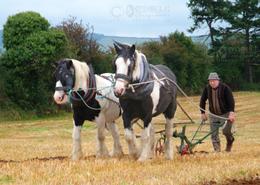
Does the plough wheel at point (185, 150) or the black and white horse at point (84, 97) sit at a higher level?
the black and white horse at point (84, 97)

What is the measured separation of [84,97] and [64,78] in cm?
55

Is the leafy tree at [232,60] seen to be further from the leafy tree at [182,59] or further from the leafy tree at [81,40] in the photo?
the leafy tree at [81,40]

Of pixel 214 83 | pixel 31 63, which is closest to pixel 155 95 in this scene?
pixel 214 83

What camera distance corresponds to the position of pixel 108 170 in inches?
358

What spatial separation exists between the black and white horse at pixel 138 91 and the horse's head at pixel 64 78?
3.12ft

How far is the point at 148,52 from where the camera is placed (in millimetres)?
48312

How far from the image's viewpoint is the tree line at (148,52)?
106 feet

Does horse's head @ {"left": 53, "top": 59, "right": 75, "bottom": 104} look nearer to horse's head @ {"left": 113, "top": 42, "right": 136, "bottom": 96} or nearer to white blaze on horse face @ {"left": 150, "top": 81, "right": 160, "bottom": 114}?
horse's head @ {"left": 113, "top": 42, "right": 136, "bottom": 96}

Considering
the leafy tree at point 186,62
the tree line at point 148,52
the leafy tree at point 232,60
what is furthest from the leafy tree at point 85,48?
the leafy tree at point 232,60

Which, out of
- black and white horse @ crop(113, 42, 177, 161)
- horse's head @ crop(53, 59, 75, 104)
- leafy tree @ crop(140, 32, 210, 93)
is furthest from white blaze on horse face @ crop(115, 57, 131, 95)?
leafy tree @ crop(140, 32, 210, 93)

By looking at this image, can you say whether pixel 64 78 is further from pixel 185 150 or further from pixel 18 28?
pixel 18 28

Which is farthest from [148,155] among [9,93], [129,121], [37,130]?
[9,93]

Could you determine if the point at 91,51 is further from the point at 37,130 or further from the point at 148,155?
the point at 148,155

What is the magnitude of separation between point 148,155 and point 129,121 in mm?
702
